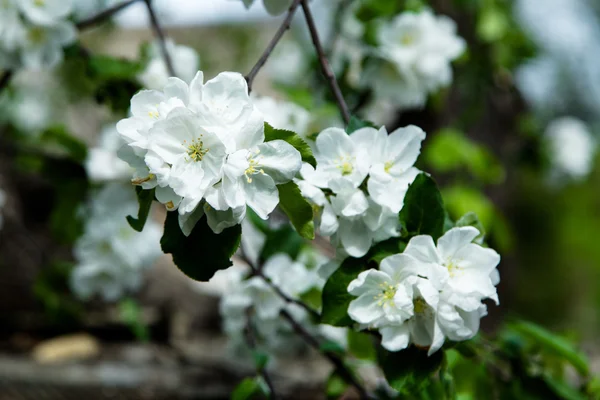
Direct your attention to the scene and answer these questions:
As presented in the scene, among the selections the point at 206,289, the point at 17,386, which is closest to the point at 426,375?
the point at 17,386

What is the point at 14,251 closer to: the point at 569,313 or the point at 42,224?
the point at 42,224

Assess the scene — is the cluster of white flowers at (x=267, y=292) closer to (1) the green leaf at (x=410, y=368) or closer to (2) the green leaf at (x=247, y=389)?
(2) the green leaf at (x=247, y=389)

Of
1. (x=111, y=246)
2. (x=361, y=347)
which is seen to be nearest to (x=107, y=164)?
(x=111, y=246)

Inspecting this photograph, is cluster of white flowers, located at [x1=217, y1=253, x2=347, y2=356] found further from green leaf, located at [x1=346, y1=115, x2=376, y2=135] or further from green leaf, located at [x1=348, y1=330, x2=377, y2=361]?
green leaf, located at [x1=346, y1=115, x2=376, y2=135]

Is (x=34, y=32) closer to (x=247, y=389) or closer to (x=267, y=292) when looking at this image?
(x=267, y=292)

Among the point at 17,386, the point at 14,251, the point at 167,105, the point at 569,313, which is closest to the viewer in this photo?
the point at 167,105
